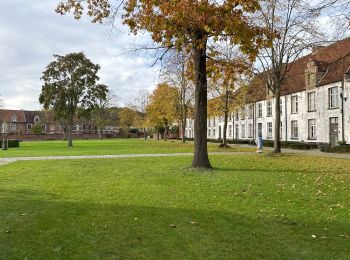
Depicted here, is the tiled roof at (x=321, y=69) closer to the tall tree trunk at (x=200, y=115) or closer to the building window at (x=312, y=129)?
the building window at (x=312, y=129)

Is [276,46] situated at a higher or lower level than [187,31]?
higher

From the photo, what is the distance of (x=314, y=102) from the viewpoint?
122ft

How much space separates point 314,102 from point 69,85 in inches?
1070

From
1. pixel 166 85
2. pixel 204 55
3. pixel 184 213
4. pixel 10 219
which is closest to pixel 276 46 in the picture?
pixel 204 55

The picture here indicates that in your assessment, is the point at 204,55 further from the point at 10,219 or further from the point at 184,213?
the point at 10,219

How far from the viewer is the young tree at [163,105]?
2037 inches

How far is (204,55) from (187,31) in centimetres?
207

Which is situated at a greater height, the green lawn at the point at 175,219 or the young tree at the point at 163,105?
the young tree at the point at 163,105

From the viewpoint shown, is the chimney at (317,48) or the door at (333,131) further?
the door at (333,131)

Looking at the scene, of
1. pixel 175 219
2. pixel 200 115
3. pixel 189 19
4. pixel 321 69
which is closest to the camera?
pixel 175 219

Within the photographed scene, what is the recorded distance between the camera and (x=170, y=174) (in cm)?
1360

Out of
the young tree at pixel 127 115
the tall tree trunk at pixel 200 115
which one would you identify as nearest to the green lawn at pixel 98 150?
the tall tree trunk at pixel 200 115

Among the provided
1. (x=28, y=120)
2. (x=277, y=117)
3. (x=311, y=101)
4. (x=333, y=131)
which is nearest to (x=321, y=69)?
(x=311, y=101)

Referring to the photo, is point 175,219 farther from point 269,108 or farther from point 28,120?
point 28,120
